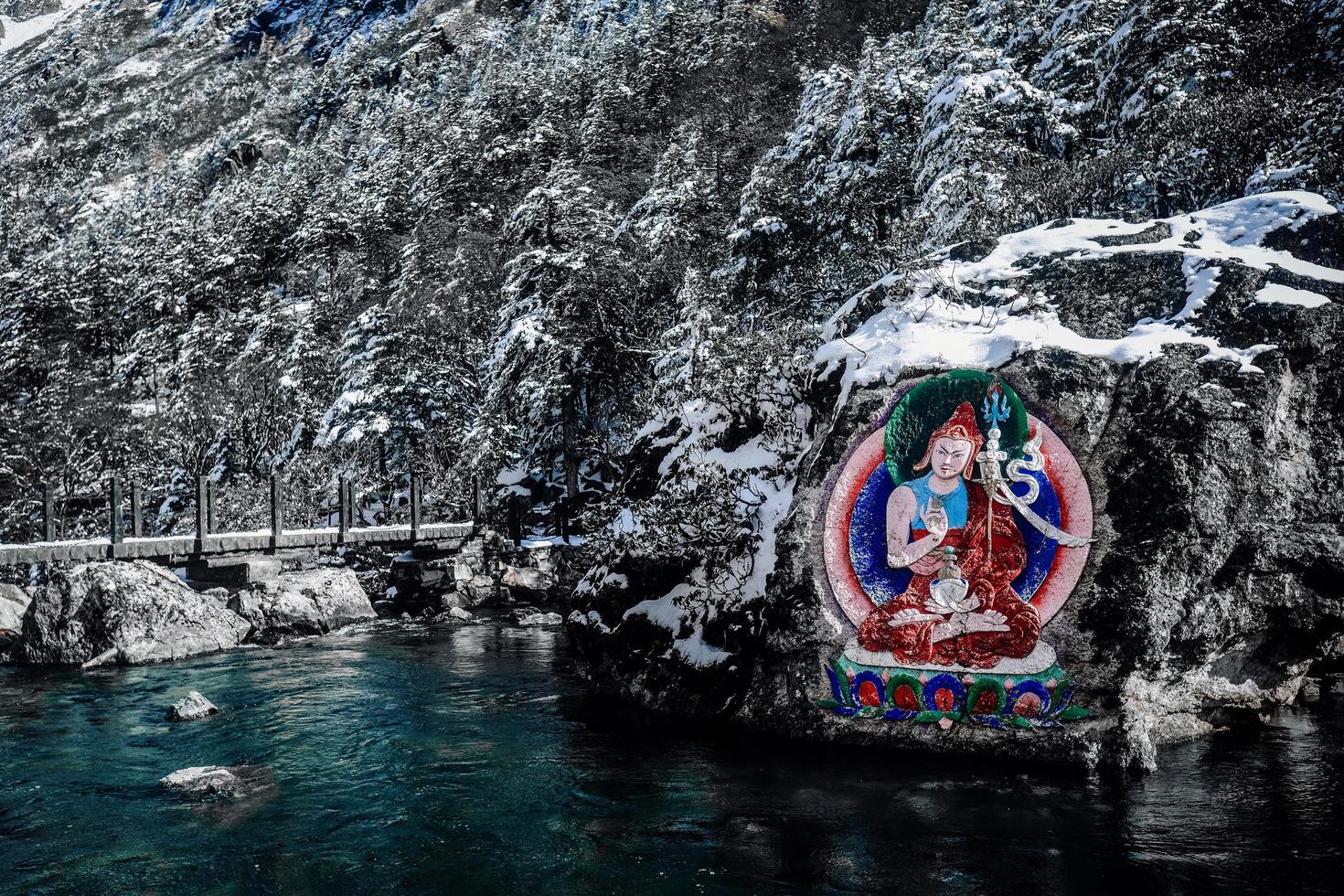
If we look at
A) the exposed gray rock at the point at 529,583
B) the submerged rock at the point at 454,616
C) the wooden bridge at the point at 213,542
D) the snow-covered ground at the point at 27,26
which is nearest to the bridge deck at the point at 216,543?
the wooden bridge at the point at 213,542

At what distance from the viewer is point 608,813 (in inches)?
322

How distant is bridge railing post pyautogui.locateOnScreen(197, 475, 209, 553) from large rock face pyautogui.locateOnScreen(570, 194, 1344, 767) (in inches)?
485

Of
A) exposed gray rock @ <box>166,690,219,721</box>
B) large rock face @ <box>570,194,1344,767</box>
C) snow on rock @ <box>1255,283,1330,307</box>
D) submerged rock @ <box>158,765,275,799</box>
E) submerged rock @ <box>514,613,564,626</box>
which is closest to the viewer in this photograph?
submerged rock @ <box>158,765,275,799</box>

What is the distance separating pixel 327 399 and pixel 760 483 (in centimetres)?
2766

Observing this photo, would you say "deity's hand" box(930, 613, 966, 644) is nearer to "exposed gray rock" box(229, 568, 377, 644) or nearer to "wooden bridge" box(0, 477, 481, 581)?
"exposed gray rock" box(229, 568, 377, 644)

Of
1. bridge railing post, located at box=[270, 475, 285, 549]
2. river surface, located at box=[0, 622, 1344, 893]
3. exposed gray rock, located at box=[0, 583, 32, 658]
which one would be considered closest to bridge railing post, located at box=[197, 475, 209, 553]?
bridge railing post, located at box=[270, 475, 285, 549]

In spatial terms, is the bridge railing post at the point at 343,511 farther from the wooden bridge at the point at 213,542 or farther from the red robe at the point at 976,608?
the red robe at the point at 976,608

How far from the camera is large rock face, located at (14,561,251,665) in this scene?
15266 mm

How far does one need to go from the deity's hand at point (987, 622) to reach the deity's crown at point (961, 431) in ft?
4.32

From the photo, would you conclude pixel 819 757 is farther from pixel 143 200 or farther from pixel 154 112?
pixel 154 112

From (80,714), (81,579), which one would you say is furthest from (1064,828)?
(81,579)

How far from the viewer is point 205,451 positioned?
36.5 meters

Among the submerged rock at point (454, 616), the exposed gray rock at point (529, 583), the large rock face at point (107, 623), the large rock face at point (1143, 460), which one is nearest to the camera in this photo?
the large rock face at point (1143, 460)

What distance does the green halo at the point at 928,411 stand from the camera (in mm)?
9595
